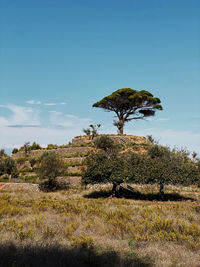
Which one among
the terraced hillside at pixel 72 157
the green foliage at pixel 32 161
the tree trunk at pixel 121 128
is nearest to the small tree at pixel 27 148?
the terraced hillside at pixel 72 157

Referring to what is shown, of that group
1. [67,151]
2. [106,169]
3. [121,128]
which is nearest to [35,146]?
[67,151]

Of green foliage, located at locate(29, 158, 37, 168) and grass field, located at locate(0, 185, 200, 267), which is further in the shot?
green foliage, located at locate(29, 158, 37, 168)

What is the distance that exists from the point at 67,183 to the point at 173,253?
76.6 ft

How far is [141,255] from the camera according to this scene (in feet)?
21.5

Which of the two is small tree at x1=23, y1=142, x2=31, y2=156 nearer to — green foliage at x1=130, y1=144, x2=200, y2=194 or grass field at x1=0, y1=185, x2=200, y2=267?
green foliage at x1=130, y1=144, x2=200, y2=194

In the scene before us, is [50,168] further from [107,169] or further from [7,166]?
[7,166]

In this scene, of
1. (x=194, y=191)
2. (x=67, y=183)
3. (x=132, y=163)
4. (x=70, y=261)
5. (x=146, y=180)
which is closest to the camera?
(x=70, y=261)

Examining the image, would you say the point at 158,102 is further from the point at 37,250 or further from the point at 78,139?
the point at 37,250

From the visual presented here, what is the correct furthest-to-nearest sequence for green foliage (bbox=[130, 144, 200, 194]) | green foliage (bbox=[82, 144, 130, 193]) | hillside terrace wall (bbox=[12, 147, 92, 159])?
hillside terrace wall (bbox=[12, 147, 92, 159]) → green foliage (bbox=[82, 144, 130, 193]) → green foliage (bbox=[130, 144, 200, 194])

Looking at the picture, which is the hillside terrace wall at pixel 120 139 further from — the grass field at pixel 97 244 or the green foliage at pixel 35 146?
the grass field at pixel 97 244

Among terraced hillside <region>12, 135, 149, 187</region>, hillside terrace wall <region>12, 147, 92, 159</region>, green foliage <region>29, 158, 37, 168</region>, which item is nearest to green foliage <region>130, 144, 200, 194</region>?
terraced hillside <region>12, 135, 149, 187</region>

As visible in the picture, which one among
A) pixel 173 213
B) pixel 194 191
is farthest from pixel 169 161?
pixel 173 213

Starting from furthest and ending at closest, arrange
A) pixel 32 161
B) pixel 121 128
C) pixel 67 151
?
1. pixel 121 128
2. pixel 67 151
3. pixel 32 161

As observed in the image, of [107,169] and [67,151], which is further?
[67,151]
